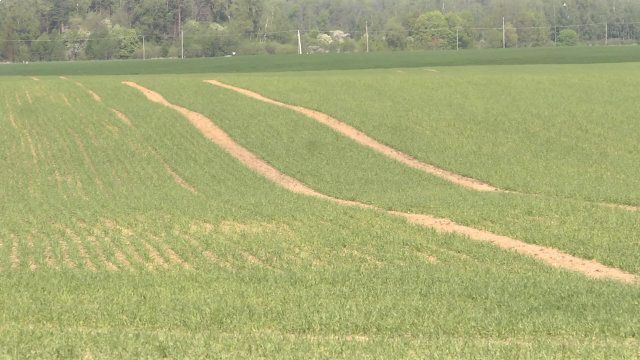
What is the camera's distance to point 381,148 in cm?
3181

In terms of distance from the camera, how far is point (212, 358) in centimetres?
875

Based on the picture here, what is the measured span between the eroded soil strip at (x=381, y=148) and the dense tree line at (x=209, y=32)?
96032mm

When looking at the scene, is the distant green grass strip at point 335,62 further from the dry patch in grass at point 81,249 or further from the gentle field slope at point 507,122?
the dry patch in grass at point 81,249

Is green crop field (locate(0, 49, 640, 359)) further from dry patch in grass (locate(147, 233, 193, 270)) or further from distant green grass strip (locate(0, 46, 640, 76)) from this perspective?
distant green grass strip (locate(0, 46, 640, 76))

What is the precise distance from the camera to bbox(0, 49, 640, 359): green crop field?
400 inches

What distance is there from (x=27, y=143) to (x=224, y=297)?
2479 centimetres

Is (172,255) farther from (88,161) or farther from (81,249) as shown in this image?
(88,161)

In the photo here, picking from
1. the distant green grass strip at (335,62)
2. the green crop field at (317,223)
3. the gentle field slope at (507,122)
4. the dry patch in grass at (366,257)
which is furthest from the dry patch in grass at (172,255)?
the distant green grass strip at (335,62)

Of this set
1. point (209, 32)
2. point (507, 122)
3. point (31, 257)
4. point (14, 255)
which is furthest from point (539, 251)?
point (209, 32)

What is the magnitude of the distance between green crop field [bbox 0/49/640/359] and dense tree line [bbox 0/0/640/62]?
3600 inches

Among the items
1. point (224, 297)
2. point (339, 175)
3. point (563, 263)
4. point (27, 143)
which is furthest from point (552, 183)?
point (27, 143)

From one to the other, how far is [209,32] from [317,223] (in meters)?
121

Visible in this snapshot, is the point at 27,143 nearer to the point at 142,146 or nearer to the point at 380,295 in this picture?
the point at 142,146

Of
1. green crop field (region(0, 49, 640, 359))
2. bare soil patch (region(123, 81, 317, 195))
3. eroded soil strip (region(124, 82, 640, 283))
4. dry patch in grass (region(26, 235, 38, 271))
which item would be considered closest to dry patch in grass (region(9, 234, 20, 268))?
green crop field (region(0, 49, 640, 359))
